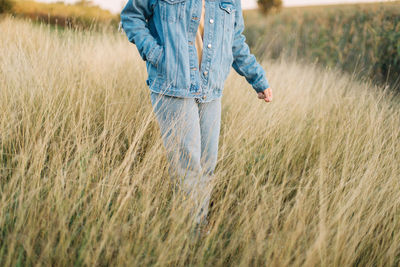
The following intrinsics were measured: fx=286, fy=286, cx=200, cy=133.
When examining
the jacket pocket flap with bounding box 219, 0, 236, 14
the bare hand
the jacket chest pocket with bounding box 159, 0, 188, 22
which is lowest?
the bare hand

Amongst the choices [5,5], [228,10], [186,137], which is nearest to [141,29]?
[228,10]

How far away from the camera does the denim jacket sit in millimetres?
1590

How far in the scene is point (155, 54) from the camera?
1570 mm

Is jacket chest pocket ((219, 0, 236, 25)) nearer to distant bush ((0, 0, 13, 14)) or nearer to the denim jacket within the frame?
the denim jacket

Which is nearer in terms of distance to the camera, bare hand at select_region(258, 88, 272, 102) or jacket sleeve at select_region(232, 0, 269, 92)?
jacket sleeve at select_region(232, 0, 269, 92)

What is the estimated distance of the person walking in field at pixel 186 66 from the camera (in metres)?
1.59

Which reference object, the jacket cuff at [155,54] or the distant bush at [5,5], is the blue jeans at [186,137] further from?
the distant bush at [5,5]

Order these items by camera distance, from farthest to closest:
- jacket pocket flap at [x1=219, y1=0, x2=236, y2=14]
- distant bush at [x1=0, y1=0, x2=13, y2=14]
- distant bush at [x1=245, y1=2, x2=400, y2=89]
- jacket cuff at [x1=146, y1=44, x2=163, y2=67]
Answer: distant bush at [x1=0, y1=0, x2=13, y2=14] → distant bush at [x1=245, y1=2, x2=400, y2=89] → jacket pocket flap at [x1=219, y1=0, x2=236, y2=14] → jacket cuff at [x1=146, y1=44, x2=163, y2=67]

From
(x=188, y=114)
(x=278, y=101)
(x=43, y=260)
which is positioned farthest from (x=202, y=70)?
(x=278, y=101)

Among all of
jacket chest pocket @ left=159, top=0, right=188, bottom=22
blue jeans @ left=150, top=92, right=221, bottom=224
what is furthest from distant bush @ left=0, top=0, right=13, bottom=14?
blue jeans @ left=150, top=92, right=221, bottom=224

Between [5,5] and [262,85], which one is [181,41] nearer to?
[262,85]

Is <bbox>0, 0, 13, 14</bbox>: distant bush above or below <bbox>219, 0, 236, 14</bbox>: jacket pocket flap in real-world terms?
above

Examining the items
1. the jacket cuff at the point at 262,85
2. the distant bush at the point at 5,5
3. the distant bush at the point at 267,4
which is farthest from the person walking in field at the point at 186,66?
the distant bush at the point at 267,4

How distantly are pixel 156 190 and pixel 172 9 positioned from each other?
107cm
